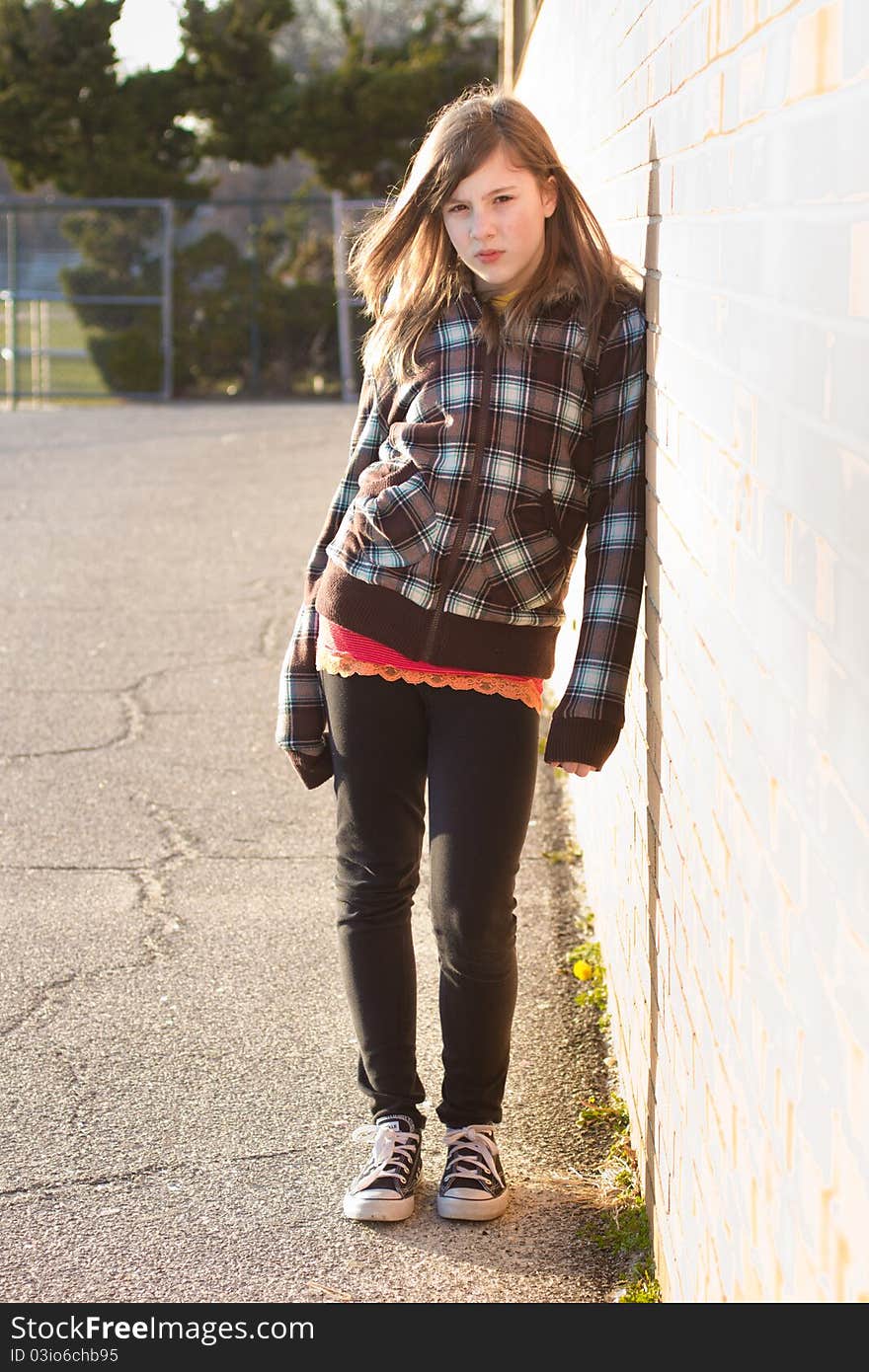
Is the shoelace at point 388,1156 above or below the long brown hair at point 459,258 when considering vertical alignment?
below

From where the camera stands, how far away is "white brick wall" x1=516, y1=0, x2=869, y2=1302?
134cm

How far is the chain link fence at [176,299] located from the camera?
20.0 metres

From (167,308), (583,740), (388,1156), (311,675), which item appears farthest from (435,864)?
(167,308)

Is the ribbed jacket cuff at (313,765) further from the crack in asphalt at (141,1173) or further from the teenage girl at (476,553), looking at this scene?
the crack in asphalt at (141,1173)

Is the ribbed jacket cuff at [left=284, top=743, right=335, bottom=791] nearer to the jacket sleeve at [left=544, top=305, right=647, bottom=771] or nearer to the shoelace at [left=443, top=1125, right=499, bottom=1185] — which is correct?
the jacket sleeve at [left=544, top=305, right=647, bottom=771]

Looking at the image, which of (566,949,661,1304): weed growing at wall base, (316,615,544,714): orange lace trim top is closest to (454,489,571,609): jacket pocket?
(316,615,544,714): orange lace trim top

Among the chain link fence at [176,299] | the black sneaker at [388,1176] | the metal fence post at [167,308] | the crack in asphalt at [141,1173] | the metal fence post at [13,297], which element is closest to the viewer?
the black sneaker at [388,1176]

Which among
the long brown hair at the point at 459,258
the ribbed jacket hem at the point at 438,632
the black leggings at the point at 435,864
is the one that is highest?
the long brown hair at the point at 459,258

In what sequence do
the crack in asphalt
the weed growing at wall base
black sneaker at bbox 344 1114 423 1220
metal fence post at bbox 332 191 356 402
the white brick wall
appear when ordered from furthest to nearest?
metal fence post at bbox 332 191 356 402
the crack in asphalt
black sneaker at bbox 344 1114 423 1220
the weed growing at wall base
the white brick wall

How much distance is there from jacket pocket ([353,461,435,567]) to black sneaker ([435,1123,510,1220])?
1088 millimetres

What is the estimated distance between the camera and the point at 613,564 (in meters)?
2.81

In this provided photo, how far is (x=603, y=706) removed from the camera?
280 cm

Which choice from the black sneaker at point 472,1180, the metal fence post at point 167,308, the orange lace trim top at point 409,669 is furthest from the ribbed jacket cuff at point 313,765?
the metal fence post at point 167,308

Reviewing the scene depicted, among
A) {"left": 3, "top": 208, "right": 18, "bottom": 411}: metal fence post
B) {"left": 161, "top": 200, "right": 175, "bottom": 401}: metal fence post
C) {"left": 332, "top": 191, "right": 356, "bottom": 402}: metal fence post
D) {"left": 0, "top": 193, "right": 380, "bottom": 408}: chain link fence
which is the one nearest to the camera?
{"left": 3, "top": 208, "right": 18, "bottom": 411}: metal fence post
